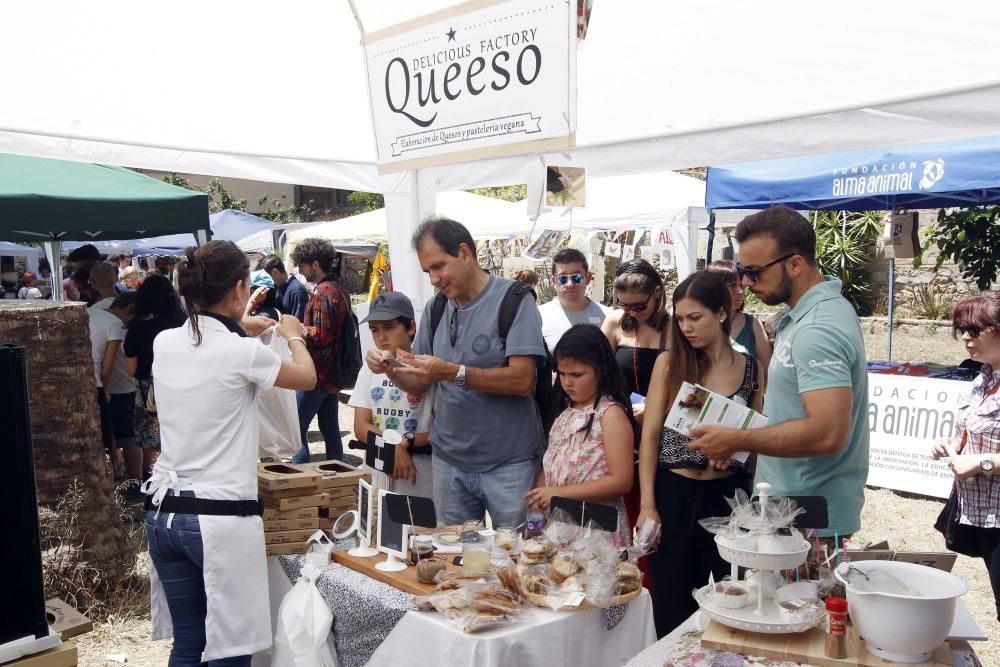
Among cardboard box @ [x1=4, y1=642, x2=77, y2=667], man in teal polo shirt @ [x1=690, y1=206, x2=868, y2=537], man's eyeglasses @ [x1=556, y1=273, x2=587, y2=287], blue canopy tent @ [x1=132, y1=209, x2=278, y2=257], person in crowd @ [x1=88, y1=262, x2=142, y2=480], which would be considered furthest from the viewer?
blue canopy tent @ [x1=132, y1=209, x2=278, y2=257]

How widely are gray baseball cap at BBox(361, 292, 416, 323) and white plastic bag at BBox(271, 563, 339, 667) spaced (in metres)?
1.06

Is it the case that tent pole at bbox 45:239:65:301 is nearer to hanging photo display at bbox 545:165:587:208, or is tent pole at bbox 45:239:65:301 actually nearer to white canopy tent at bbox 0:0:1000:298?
white canopy tent at bbox 0:0:1000:298

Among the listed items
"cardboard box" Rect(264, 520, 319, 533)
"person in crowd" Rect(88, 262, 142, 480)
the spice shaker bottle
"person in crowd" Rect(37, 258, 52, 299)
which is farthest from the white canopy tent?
"person in crowd" Rect(37, 258, 52, 299)

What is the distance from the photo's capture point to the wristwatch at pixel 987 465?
10.1 ft

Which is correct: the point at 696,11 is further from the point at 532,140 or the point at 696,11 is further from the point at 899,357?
the point at 899,357

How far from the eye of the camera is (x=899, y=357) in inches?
476

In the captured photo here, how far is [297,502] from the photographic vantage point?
2.95 metres

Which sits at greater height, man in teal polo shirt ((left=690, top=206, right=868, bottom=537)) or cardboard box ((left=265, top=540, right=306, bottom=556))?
man in teal polo shirt ((left=690, top=206, right=868, bottom=537))

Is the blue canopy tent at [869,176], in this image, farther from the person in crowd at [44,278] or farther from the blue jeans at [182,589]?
the person in crowd at [44,278]

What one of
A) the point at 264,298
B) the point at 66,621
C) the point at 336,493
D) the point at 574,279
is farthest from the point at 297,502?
the point at 264,298

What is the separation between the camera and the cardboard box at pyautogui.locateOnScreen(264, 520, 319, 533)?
2.88m

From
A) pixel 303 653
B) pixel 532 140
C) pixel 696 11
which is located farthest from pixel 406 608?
pixel 696 11

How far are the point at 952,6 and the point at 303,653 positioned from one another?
2.83m

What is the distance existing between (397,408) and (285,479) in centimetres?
58
